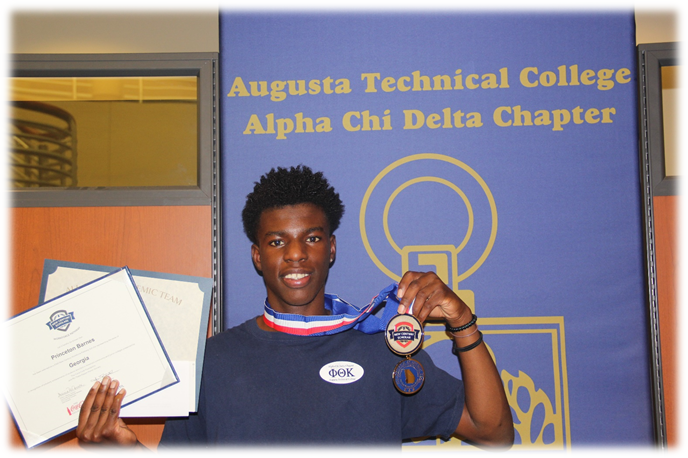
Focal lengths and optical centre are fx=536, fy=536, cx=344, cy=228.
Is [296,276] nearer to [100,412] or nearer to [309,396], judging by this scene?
[309,396]

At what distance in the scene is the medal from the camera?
64.5 inches

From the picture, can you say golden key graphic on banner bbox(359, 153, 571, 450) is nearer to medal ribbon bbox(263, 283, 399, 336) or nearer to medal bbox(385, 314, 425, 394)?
medal ribbon bbox(263, 283, 399, 336)

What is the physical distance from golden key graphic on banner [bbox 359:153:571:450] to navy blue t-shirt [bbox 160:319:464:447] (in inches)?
14.0

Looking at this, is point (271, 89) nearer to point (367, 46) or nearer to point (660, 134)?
point (367, 46)

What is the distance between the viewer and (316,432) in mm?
1629

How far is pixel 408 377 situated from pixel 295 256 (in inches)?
20.5

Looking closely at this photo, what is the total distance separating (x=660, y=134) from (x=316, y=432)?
1.75m

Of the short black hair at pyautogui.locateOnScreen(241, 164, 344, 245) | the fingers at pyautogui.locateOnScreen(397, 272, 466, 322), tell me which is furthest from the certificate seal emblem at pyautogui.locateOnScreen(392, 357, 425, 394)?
the short black hair at pyautogui.locateOnScreen(241, 164, 344, 245)

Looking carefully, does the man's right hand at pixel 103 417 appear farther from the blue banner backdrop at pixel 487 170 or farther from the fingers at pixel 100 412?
the blue banner backdrop at pixel 487 170

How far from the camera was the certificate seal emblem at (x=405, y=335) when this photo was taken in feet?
5.37

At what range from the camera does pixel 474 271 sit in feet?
6.88

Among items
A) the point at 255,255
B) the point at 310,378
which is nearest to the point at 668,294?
the point at 310,378

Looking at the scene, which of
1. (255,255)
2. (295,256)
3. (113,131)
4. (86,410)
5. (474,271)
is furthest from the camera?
(113,131)

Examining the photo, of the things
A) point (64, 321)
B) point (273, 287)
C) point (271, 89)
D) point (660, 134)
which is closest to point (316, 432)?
point (273, 287)
